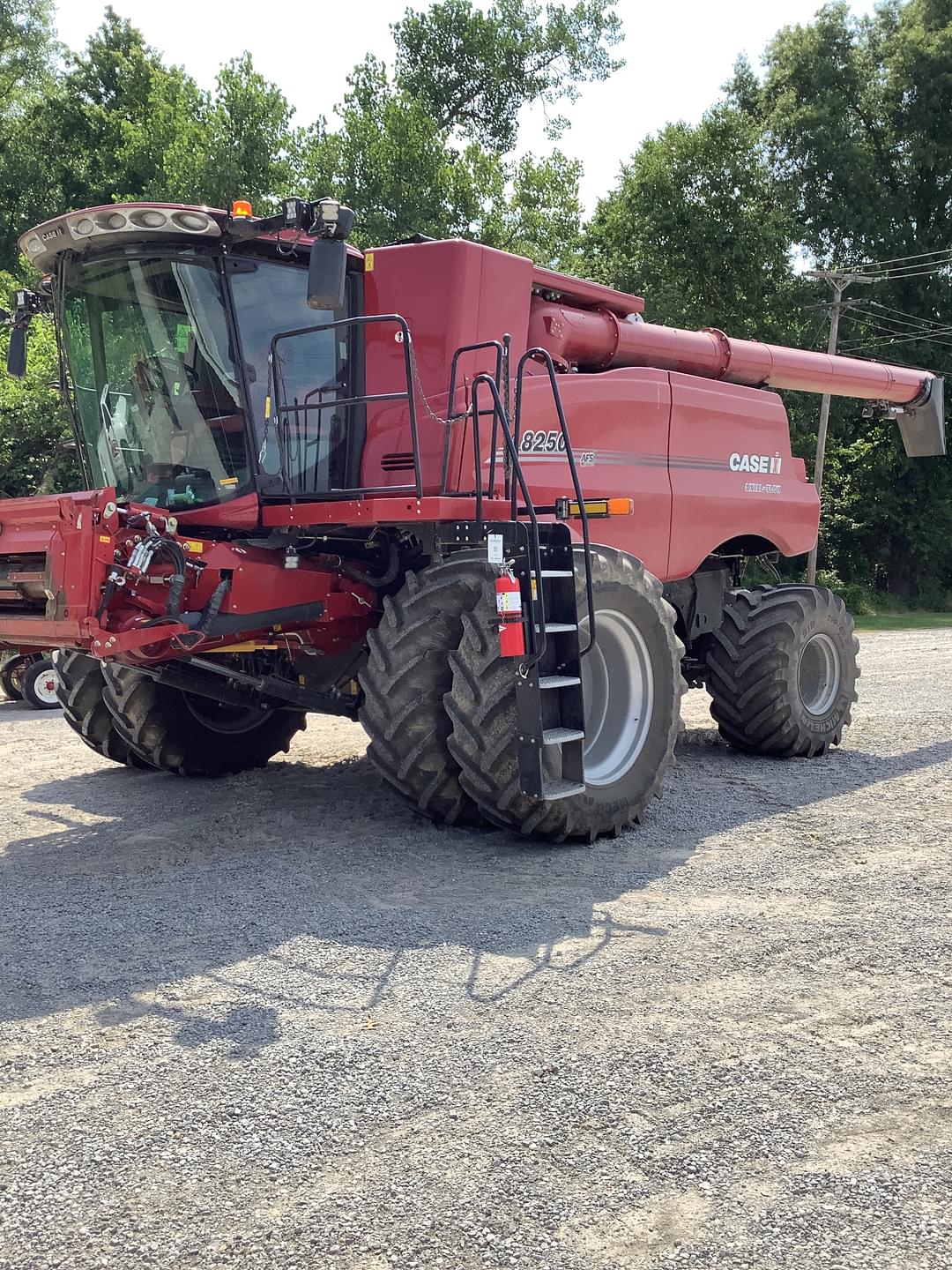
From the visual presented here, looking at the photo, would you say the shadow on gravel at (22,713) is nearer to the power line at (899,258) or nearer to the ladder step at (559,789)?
the ladder step at (559,789)

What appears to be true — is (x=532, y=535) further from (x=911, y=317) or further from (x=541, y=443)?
(x=911, y=317)

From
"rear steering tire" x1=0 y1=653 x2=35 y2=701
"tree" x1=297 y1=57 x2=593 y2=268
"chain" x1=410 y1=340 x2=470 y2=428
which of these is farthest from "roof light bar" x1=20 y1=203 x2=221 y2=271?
"tree" x1=297 y1=57 x2=593 y2=268

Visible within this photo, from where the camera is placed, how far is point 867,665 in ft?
48.4

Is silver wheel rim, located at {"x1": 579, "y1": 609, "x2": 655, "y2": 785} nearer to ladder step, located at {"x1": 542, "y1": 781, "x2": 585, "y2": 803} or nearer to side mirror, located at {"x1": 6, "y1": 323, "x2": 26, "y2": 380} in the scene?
ladder step, located at {"x1": 542, "y1": 781, "x2": 585, "y2": 803}

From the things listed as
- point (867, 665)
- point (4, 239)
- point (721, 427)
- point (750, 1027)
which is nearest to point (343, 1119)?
point (750, 1027)

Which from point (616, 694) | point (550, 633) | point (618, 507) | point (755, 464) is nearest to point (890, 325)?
point (755, 464)

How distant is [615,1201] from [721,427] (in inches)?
254

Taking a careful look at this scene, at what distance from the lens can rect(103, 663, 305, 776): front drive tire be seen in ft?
23.7

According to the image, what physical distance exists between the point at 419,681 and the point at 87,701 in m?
3.00

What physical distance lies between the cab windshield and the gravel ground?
6.16 feet

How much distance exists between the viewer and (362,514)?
231 inches

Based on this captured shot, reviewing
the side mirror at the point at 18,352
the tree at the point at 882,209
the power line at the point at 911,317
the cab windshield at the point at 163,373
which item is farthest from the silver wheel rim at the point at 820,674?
the power line at the point at 911,317

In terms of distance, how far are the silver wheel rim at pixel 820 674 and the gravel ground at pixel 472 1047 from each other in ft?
8.68

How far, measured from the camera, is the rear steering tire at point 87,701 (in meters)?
7.49
